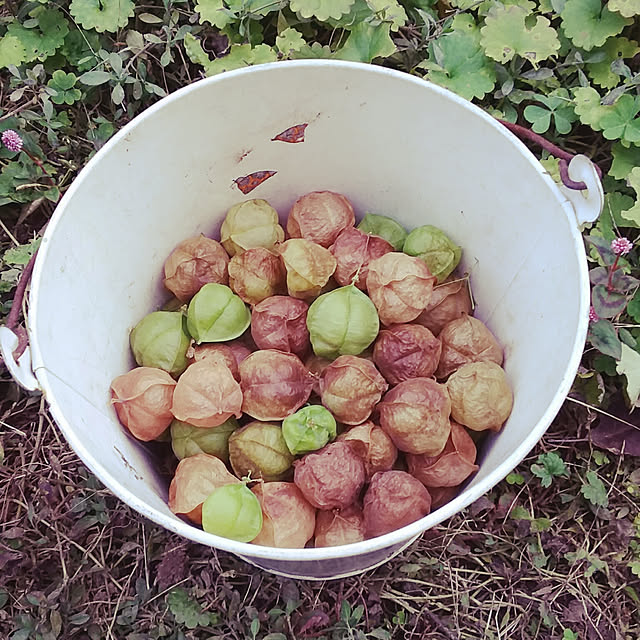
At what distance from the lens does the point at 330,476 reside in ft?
4.40

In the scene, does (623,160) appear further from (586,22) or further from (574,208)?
(574,208)

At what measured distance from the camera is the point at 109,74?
2.03m

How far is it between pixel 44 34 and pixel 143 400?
1.43m

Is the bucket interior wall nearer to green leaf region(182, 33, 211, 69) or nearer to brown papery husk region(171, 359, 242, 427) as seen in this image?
brown papery husk region(171, 359, 242, 427)

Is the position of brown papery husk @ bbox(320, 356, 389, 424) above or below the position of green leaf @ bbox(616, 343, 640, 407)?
above

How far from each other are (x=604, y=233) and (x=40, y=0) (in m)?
1.81

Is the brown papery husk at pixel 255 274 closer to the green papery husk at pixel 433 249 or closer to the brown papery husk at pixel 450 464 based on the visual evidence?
the green papery husk at pixel 433 249

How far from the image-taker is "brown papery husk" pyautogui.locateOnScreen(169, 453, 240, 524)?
1335mm

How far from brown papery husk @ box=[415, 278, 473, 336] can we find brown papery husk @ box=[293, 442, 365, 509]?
0.44 m

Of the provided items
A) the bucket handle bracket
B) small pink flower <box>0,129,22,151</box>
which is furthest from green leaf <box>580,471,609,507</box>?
small pink flower <box>0,129,22,151</box>

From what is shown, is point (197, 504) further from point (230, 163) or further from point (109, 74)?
point (109, 74)

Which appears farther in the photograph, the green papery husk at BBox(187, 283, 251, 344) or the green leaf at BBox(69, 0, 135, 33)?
the green leaf at BBox(69, 0, 135, 33)

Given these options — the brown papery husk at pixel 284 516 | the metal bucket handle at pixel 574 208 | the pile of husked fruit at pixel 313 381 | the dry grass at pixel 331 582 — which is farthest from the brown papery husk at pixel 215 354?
the dry grass at pixel 331 582

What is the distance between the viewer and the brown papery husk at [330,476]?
134 centimetres
